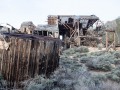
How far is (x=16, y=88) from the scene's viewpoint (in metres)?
10.5

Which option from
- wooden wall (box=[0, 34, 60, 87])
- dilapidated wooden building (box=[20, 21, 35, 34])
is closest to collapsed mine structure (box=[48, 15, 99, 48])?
dilapidated wooden building (box=[20, 21, 35, 34])

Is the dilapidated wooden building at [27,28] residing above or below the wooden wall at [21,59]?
above

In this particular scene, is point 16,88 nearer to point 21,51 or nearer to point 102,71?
point 21,51

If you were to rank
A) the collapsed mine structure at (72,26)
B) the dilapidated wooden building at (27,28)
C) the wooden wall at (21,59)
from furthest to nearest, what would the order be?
the dilapidated wooden building at (27,28) < the collapsed mine structure at (72,26) < the wooden wall at (21,59)

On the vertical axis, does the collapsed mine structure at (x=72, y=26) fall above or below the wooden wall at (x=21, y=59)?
above

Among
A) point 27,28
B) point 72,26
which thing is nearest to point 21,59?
point 72,26

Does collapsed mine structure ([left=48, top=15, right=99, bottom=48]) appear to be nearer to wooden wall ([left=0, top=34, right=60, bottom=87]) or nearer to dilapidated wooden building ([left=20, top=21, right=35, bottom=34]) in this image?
dilapidated wooden building ([left=20, top=21, right=35, bottom=34])

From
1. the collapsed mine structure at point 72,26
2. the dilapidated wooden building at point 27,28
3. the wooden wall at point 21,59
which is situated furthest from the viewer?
the dilapidated wooden building at point 27,28

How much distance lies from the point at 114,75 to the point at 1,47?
20.6 feet

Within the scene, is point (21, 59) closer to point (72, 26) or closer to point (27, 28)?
point (72, 26)

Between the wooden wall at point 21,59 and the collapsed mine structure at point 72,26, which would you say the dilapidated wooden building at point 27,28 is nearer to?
the collapsed mine structure at point 72,26

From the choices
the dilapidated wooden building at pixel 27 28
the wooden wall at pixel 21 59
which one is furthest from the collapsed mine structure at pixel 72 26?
the wooden wall at pixel 21 59

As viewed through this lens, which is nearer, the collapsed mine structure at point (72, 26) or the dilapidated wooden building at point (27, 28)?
the collapsed mine structure at point (72, 26)

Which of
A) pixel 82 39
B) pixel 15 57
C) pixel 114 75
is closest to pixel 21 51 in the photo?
pixel 15 57
